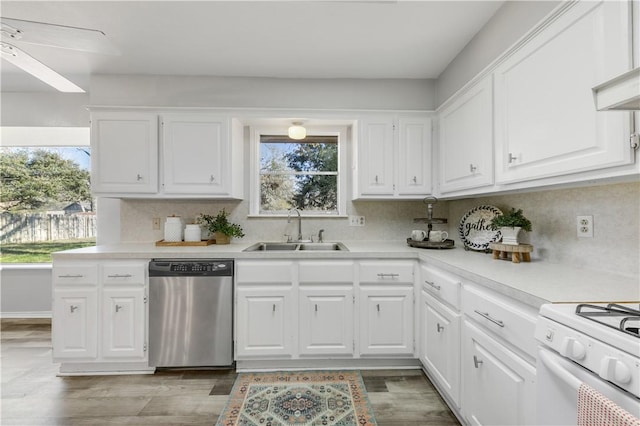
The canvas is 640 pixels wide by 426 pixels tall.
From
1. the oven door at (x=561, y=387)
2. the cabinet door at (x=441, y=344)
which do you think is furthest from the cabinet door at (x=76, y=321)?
the oven door at (x=561, y=387)

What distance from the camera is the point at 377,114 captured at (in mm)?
2801

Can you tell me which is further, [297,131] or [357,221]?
[357,221]

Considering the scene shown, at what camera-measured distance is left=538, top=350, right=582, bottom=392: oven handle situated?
81 cm

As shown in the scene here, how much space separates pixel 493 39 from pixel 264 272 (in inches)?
87.8

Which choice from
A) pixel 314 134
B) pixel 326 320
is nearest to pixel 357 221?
pixel 314 134

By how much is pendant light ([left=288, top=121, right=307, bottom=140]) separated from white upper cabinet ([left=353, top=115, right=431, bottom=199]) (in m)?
0.56

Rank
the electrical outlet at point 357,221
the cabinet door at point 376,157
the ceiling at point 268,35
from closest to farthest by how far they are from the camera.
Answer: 1. the ceiling at point 268,35
2. the cabinet door at point 376,157
3. the electrical outlet at point 357,221

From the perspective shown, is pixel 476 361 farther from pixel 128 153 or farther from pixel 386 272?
pixel 128 153

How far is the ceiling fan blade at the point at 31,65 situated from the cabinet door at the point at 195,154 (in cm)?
74

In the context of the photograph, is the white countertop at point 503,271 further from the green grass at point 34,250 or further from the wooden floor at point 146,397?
the green grass at point 34,250

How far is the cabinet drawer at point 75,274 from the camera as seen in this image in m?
2.33

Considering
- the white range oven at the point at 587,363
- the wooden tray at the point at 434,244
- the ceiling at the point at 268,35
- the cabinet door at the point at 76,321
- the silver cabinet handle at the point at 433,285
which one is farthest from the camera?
the wooden tray at the point at 434,244

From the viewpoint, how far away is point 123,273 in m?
2.35

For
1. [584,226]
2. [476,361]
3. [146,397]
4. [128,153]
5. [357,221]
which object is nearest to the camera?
[476,361]
